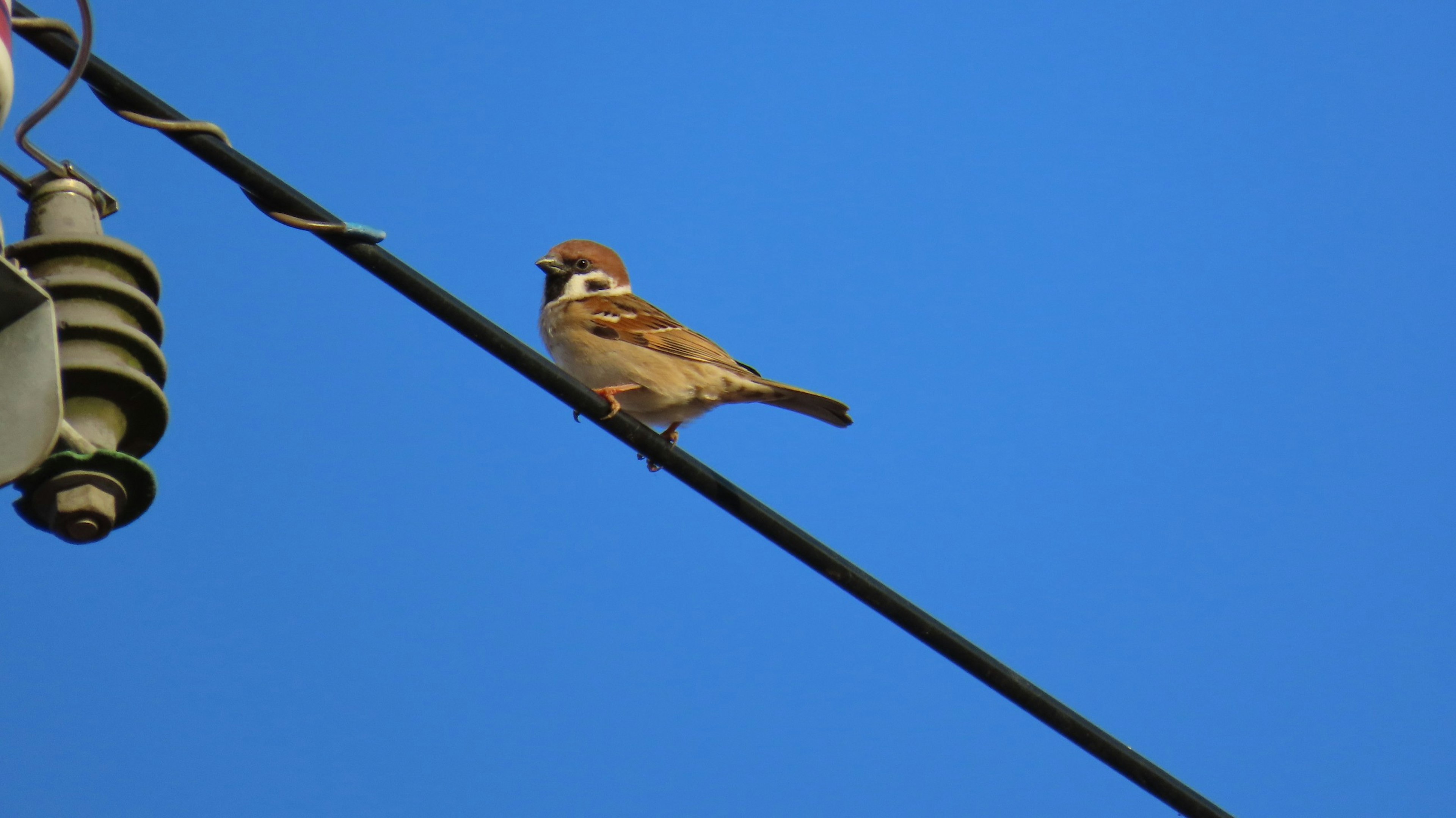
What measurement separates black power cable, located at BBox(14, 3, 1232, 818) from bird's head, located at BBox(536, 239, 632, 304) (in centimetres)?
332

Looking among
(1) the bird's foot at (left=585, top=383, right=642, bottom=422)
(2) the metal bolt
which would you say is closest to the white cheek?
(1) the bird's foot at (left=585, top=383, right=642, bottom=422)

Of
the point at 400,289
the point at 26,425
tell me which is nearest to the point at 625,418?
the point at 400,289

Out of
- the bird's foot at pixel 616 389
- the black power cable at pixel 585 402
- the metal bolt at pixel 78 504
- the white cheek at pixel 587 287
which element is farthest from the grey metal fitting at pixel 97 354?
the white cheek at pixel 587 287

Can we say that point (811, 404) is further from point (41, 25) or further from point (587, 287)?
point (41, 25)

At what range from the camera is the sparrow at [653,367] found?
18.9 ft

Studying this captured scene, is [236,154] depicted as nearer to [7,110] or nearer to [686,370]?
[7,110]

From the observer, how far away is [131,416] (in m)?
2.54

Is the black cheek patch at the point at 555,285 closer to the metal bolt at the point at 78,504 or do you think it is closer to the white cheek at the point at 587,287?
the white cheek at the point at 587,287

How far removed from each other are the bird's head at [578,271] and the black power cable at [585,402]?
131 inches

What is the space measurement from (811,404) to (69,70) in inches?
141

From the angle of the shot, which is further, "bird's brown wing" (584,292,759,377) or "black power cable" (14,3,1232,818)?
"bird's brown wing" (584,292,759,377)

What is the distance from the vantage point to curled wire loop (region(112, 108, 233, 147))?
2857 millimetres

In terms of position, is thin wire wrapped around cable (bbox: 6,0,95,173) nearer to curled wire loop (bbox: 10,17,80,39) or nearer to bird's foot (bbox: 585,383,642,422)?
curled wire loop (bbox: 10,17,80,39)

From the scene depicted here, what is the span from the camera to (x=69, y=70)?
278 centimetres
